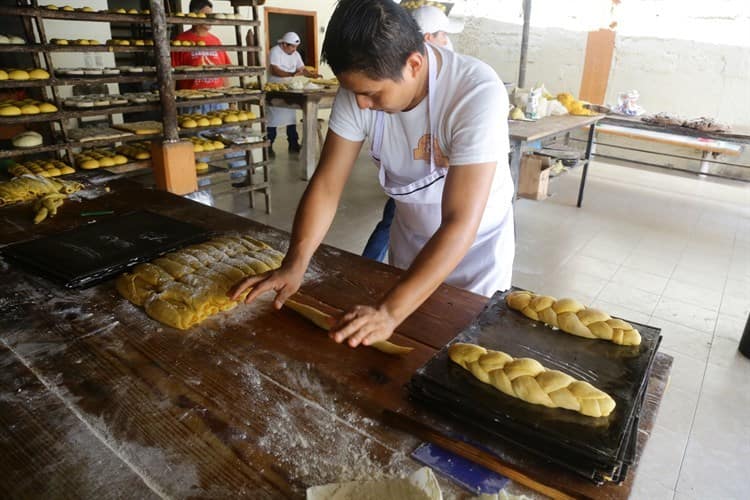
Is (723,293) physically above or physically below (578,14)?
below

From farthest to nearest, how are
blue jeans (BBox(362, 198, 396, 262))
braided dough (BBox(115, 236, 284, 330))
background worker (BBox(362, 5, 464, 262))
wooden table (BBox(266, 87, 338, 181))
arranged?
1. wooden table (BBox(266, 87, 338, 181))
2. blue jeans (BBox(362, 198, 396, 262))
3. background worker (BBox(362, 5, 464, 262))
4. braided dough (BBox(115, 236, 284, 330))

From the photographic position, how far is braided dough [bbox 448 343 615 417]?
991 millimetres

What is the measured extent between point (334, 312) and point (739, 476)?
1.99m

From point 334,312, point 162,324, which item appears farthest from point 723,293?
point 162,324

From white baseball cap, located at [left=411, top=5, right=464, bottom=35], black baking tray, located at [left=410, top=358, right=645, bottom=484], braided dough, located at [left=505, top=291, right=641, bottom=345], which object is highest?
white baseball cap, located at [left=411, top=5, right=464, bottom=35]

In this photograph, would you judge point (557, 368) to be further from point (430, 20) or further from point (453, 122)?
point (430, 20)

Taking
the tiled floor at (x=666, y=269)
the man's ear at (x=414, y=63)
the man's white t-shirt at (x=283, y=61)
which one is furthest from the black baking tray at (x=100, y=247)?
the man's white t-shirt at (x=283, y=61)

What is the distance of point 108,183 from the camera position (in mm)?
2631

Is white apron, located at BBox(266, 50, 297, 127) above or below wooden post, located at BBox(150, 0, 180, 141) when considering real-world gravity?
below

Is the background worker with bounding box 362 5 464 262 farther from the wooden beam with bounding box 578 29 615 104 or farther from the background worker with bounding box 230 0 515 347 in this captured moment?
the wooden beam with bounding box 578 29 615 104

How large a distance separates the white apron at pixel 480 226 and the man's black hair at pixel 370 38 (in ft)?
1.60

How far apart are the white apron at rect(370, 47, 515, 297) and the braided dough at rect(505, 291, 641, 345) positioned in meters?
0.55

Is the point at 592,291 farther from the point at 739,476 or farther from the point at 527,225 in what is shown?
the point at 739,476

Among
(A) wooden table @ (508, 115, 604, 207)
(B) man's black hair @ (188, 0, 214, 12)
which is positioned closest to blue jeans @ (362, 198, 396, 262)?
(A) wooden table @ (508, 115, 604, 207)
